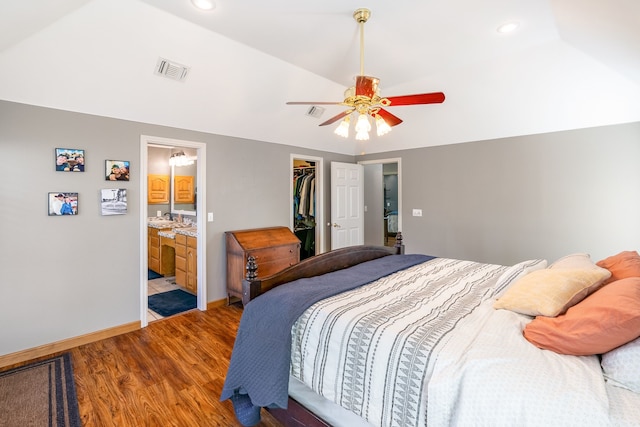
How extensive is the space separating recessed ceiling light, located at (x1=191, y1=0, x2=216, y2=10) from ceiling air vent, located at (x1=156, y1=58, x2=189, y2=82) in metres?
0.70

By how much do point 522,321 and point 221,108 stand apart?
3416 mm

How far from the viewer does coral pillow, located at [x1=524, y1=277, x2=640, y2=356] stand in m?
1.05

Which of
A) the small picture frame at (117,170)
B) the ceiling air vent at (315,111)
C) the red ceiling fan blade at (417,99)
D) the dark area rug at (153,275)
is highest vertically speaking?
the ceiling air vent at (315,111)

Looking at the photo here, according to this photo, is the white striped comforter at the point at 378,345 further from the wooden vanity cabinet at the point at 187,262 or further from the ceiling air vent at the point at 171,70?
the wooden vanity cabinet at the point at 187,262

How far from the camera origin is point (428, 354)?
3.96 ft

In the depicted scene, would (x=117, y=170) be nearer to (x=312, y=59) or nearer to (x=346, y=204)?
(x=312, y=59)

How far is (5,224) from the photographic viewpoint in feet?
8.13

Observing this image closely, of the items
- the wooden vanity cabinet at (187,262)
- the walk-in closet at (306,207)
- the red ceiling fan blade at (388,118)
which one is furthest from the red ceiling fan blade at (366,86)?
the walk-in closet at (306,207)

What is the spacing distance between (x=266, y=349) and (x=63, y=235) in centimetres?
242

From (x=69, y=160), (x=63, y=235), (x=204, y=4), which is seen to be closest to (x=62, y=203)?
(x=63, y=235)

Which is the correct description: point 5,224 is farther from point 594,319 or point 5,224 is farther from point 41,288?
point 594,319

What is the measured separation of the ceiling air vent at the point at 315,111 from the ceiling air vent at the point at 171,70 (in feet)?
5.52

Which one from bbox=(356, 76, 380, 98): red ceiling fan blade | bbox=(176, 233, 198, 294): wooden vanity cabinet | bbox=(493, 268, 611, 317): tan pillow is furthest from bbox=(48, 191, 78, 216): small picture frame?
bbox=(493, 268, 611, 317): tan pillow

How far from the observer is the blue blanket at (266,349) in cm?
157
